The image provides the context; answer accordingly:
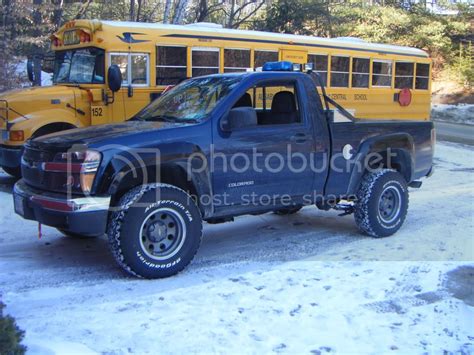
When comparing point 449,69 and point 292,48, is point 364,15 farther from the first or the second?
point 292,48

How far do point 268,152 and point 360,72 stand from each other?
9397mm

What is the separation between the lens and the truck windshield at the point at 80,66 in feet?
33.6

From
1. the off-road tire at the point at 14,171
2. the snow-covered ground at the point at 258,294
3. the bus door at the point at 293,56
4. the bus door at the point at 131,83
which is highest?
the bus door at the point at 293,56

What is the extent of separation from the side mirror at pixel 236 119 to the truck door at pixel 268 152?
76mm

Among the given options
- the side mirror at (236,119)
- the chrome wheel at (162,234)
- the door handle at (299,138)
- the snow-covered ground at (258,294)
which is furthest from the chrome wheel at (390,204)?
the chrome wheel at (162,234)

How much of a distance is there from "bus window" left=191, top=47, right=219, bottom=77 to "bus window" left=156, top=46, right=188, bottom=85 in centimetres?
23

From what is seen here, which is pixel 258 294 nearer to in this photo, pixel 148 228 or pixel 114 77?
pixel 148 228

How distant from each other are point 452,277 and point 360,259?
0.95 m

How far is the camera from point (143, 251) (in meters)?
4.95

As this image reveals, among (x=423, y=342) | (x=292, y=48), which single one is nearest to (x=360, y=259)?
(x=423, y=342)

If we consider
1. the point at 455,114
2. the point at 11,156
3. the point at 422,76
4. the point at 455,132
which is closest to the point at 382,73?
the point at 422,76

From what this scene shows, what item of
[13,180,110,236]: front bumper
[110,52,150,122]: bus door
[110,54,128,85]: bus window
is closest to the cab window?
[13,180,110,236]: front bumper

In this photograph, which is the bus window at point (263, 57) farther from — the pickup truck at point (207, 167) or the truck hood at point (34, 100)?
the pickup truck at point (207, 167)

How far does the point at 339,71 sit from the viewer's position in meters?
13.8
